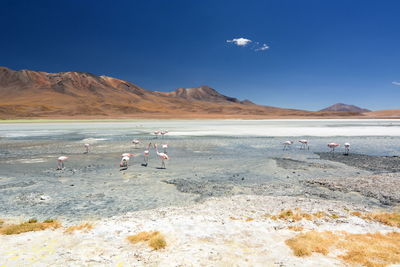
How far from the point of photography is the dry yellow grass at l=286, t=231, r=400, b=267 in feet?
17.2

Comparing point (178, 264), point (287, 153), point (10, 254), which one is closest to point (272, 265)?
point (178, 264)

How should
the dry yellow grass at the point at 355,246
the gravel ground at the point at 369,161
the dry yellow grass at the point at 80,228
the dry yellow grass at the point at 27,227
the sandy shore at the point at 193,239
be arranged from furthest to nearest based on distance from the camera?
the gravel ground at the point at 369,161 → the dry yellow grass at the point at 80,228 → the dry yellow grass at the point at 27,227 → the sandy shore at the point at 193,239 → the dry yellow grass at the point at 355,246

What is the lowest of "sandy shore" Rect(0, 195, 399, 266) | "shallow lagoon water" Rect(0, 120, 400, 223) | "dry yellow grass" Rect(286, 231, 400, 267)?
"sandy shore" Rect(0, 195, 399, 266)

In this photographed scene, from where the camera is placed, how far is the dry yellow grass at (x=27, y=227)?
6.64 m

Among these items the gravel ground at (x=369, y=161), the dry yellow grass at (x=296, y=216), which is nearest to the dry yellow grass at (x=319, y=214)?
the dry yellow grass at (x=296, y=216)

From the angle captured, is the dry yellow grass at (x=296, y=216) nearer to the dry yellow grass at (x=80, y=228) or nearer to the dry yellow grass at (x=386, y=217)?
the dry yellow grass at (x=386, y=217)

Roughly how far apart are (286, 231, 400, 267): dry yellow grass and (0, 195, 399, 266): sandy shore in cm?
21

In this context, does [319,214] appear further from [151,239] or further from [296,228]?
[151,239]

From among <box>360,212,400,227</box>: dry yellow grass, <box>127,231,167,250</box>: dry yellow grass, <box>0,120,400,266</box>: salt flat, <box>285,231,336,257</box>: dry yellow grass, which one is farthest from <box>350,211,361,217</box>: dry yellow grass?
<box>127,231,167,250</box>: dry yellow grass

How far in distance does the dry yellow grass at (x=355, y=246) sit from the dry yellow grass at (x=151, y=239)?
2.77m

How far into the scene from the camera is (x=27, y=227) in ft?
22.6

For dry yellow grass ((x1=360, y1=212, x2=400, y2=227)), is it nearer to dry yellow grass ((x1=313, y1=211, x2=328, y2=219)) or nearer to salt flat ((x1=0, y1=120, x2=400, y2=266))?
salt flat ((x1=0, y1=120, x2=400, y2=266))

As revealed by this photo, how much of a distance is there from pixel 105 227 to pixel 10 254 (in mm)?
2004

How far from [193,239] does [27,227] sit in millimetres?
4202
